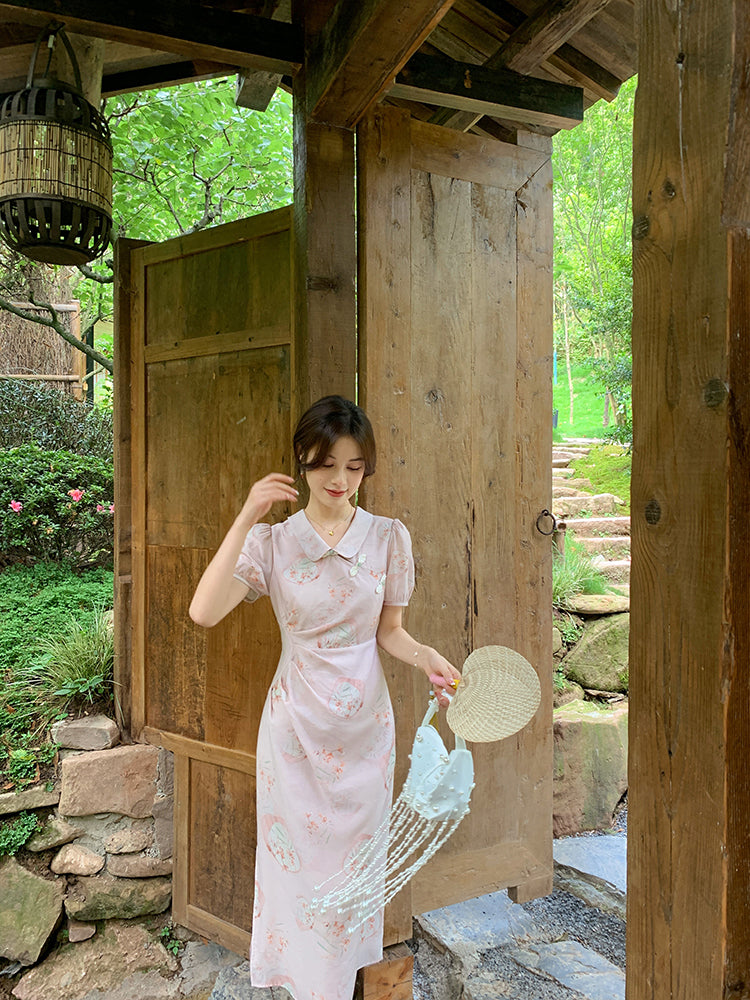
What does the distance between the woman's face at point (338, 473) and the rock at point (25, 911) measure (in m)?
2.11

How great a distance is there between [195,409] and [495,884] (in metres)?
1.97

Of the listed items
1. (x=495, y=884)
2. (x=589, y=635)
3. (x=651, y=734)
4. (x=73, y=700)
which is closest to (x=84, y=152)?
(x=73, y=700)

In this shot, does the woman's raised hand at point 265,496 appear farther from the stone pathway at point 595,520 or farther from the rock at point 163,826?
the stone pathway at point 595,520

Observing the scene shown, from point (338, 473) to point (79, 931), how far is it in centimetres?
227

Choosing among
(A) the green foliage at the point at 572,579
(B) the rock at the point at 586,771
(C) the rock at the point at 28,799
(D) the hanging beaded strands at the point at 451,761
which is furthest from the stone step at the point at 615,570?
(C) the rock at the point at 28,799

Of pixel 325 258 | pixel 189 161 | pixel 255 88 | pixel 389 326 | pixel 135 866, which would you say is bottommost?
pixel 135 866

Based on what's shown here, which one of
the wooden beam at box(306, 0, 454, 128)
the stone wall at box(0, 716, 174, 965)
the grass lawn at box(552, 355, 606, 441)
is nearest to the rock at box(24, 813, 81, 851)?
the stone wall at box(0, 716, 174, 965)

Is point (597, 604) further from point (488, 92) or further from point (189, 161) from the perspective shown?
point (189, 161)

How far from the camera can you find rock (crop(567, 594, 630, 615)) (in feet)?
12.3

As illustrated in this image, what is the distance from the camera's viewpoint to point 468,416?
235cm

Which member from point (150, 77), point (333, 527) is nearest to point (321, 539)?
point (333, 527)

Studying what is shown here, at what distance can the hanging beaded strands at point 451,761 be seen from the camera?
144 centimetres

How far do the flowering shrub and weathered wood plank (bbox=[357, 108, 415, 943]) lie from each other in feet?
9.15

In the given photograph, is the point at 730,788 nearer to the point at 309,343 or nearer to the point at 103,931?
the point at 309,343
